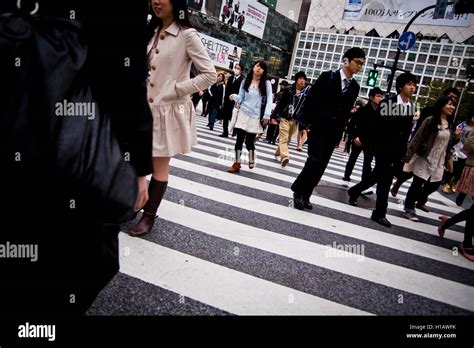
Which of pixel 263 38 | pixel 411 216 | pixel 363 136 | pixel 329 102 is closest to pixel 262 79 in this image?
pixel 329 102

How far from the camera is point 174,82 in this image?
2.79 m

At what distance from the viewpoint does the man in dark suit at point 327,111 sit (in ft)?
14.6

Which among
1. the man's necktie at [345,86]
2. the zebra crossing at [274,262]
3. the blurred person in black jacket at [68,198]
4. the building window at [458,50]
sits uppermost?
the building window at [458,50]

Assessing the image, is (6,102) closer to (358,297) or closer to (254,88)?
(358,297)

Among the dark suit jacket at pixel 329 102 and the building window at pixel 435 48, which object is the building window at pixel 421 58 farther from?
the dark suit jacket at pixel 329 102

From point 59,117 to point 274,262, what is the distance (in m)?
2.34

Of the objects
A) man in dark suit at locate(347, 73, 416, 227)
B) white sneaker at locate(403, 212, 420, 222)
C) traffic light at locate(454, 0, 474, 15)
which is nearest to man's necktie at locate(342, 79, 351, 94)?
man in dark suit at locate(347, 73, 416, 227)

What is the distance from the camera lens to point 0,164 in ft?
2.71

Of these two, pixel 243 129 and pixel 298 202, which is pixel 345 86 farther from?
pixel 243 129

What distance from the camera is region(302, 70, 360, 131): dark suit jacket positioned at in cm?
445

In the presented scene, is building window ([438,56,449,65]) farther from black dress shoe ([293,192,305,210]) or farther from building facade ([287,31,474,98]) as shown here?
black dress shoe ([293,192,305,210])

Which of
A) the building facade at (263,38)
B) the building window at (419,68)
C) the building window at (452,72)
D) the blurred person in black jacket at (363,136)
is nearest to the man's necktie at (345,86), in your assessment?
the blurred person in black jacket at (363,136)

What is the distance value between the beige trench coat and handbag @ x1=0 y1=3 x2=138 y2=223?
6.09ft

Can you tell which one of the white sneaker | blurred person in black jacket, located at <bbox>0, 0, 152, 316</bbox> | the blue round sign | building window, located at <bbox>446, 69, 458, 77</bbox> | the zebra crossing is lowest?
the zebra crossing
